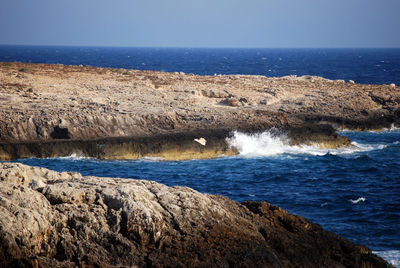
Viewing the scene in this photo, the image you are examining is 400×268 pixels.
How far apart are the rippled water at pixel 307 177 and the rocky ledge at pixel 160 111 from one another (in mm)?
1083

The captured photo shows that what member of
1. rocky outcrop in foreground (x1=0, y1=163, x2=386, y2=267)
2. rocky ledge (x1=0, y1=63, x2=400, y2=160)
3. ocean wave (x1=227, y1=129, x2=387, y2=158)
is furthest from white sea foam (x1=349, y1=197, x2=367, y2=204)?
rocky ledge (x1=0, y1=63, x2=400, y2=160)

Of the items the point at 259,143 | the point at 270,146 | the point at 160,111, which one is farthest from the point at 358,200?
the point at 160,111

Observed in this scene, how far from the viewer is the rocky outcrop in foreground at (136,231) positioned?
28.5ft

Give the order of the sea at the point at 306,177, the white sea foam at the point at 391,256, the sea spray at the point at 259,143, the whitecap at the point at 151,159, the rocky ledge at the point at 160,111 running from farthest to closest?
the sea spray at the point at 259,143, the rocky ledge at the point at 160,111, the whitecap at the point at 151,159, the sea at the point at 306,177, the white sea foam at the point at 391,256

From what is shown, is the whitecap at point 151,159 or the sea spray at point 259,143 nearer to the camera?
the whitecap at point 151,159

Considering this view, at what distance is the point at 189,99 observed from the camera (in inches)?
1284

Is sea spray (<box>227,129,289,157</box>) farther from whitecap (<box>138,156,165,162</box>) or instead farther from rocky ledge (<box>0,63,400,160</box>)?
whitecap (<box>138,156,165,162</box>)

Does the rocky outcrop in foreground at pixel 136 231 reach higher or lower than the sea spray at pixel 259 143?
higher

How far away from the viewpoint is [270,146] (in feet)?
92.0

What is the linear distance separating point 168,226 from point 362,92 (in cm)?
3247

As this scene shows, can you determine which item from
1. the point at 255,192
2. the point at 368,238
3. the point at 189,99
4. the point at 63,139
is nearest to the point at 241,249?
the point at 368,238

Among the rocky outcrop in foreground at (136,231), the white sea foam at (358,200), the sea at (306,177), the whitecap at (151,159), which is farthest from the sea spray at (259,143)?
the rocky outcrop in foreground at (136,231)

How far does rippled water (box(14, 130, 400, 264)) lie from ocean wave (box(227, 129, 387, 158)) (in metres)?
0.06

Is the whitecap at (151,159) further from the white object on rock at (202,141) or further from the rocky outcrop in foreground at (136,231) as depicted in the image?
the rocky outcrop in foreground at (136,231)
